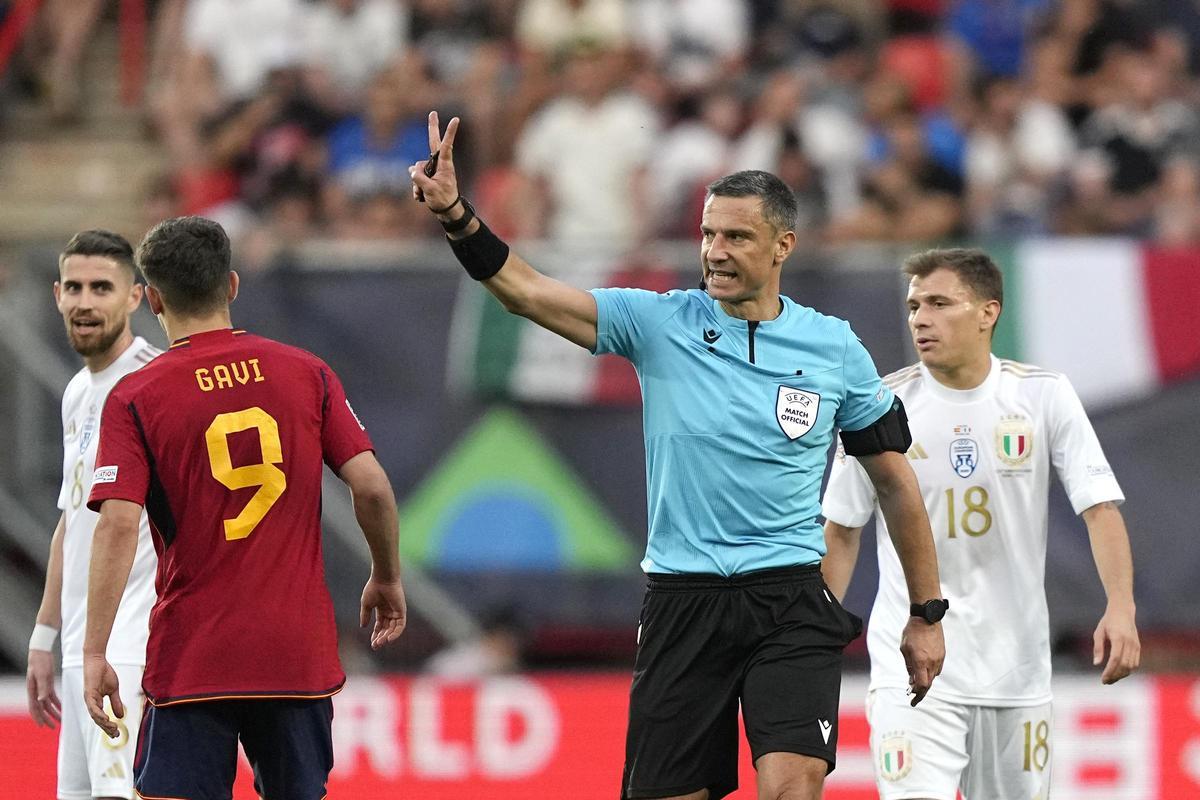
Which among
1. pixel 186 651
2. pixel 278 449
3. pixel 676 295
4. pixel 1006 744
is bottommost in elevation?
pixel 1006 744

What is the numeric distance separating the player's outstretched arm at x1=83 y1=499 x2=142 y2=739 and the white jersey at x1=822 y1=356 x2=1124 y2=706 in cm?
262

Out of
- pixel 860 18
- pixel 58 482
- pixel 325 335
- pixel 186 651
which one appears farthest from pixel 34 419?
pixel 860 18

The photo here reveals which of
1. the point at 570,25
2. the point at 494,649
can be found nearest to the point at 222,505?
the point at 494,649

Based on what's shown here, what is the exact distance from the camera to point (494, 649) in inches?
420

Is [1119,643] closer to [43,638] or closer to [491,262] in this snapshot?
[491,262]

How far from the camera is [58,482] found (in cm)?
1086

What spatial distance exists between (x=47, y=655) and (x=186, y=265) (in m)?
2.09

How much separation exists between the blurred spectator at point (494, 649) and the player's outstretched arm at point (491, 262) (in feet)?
16.7

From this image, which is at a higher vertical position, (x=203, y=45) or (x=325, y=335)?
(x=203, y=45)

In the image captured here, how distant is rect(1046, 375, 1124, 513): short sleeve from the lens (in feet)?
21.9

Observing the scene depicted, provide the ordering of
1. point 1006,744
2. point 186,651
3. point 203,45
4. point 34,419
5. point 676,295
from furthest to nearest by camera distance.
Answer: point 203,45 → point 34,419 → point 1006,744 → point 676,295 → point 186,651

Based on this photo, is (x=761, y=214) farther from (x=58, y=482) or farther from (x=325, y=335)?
(x=58, y=482)

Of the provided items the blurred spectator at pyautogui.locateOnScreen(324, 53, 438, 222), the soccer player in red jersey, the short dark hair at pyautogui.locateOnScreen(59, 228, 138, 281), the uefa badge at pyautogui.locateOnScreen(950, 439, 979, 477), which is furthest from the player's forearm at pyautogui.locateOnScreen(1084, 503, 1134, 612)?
the blurred spectator at pyautogui.locateOnScreen(324, 53, 438, 222)

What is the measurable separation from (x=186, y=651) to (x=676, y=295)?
1871 millimetres
